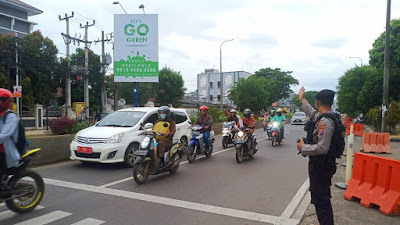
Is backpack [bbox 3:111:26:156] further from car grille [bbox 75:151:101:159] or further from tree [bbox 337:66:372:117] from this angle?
tree [bbox 337:66:372:117]

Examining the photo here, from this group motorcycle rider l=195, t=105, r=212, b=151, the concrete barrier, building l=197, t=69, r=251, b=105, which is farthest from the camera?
building l=197, t=69, r=251, b=105

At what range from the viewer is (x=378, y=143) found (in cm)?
1373

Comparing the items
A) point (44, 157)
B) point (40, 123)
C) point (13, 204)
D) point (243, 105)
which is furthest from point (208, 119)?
point (243, 105)

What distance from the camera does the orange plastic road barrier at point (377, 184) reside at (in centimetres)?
516

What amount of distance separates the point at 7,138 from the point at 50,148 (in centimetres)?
552

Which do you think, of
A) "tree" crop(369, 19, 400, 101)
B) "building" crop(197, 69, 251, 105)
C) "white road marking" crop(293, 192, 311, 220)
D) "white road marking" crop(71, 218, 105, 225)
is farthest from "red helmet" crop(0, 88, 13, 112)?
"building" crop(197, 69, 251, 105)

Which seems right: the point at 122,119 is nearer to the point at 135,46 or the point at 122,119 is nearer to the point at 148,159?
the point at 148,159

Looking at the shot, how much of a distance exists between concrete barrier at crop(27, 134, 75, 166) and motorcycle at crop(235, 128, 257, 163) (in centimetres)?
538

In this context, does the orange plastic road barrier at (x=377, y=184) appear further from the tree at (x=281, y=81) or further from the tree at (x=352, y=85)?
the tree at (x=281, y=81)

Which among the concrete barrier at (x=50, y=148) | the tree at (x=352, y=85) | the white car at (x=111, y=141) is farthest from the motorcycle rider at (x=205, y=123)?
the tree at (x=352, y=85)

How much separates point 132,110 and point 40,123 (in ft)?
76.2

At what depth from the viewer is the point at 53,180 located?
7.30m

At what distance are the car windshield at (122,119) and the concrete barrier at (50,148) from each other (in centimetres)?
141

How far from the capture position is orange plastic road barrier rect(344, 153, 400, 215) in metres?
5.16
